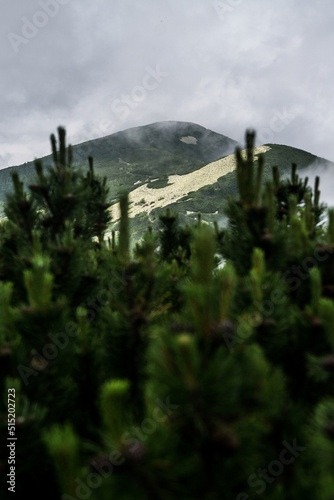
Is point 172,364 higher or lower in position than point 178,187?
lower

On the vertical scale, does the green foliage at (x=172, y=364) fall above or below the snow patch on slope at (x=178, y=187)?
below

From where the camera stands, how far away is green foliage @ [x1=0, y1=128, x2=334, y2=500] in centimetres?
125

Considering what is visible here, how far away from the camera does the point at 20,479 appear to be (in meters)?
1.87

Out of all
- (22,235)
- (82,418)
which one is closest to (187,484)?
(82,418)

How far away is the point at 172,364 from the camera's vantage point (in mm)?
1267

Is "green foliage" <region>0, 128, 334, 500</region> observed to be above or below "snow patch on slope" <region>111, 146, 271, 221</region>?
below

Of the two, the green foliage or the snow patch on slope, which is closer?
the green foliage

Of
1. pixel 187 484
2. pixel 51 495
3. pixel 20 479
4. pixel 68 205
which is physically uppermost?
pixel 68 205

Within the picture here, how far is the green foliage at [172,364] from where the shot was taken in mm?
1253

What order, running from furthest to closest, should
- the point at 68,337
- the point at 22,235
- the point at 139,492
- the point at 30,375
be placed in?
the point at 22,235 < the point at 68,337 < the point at 30,375 < the point at 139,492

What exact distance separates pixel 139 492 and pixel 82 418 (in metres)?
1.17

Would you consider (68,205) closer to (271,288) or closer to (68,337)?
(68,337)

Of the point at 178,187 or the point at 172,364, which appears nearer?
the point at 172,364

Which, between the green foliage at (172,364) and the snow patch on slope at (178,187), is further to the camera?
the snow patch on slope at (178,187)
